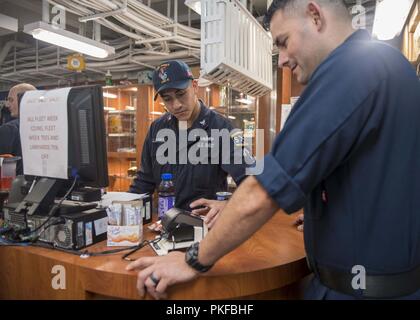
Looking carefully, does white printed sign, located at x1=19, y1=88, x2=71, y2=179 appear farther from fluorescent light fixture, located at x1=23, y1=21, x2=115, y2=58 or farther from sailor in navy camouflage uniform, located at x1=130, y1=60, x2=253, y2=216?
fluorescent light fixture, located at x1=23, y1=21, x2=115, y2=58

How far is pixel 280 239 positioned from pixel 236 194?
0.54 metres

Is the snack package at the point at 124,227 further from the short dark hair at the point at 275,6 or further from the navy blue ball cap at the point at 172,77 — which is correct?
the navy blue ball cap at the point at 172,77

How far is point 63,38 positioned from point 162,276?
3.73m

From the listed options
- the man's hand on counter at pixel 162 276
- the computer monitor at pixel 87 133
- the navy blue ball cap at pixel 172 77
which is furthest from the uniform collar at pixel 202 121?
the man's hand on counter at pixel 162 276

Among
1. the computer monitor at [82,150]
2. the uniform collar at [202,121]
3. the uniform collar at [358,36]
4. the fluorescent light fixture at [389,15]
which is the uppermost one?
the fluorescent light fixture at [389,15]

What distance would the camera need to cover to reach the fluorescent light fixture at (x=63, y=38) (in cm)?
343

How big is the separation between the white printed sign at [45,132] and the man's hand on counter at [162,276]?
57 centimetres

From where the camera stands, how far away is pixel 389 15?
2.00 meters

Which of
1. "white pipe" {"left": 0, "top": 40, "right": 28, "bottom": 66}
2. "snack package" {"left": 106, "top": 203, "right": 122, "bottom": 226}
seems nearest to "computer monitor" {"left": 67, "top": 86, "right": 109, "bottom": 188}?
"snack package" {"left": 106, "top": 203, "right": 122, "bottom": 226}

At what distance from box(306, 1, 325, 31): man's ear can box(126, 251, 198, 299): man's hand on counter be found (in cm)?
84

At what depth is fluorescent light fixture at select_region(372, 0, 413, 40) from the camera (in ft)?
6.11

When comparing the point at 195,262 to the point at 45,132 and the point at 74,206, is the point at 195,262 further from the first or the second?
the point at 45,132

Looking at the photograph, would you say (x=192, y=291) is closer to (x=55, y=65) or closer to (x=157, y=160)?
(x=157, y=160)

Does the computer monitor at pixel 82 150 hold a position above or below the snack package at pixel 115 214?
above
